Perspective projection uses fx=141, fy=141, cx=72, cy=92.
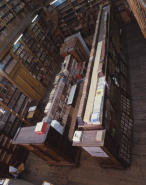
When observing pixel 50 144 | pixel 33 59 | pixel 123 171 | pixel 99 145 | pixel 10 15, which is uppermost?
pixel 10 15

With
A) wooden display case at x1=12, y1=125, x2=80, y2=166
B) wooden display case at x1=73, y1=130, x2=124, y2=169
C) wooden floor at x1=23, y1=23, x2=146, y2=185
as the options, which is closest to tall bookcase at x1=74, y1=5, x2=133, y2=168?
wooden display case at x1=73, y1=130, x2=124, y2=169

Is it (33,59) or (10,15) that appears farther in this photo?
(33,59)

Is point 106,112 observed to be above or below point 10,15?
below

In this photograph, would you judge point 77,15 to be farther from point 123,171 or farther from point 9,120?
point 123,171

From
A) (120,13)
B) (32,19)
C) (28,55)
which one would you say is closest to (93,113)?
(28,55)

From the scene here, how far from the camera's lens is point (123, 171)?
327cm

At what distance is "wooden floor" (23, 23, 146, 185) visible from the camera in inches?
126

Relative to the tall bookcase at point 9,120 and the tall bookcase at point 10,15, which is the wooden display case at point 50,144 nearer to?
the tall bookcase at point 9,120

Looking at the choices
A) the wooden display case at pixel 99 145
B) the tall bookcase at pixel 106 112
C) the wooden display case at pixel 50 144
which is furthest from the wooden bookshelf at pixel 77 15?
the wooden display case at pixel 99 145

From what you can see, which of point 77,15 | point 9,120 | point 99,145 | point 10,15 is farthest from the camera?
point 77,15

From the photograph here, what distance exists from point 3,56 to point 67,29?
15.2 ft

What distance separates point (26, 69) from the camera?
20.9 ft

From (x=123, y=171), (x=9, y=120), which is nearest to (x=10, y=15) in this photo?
(x=9, y=120)

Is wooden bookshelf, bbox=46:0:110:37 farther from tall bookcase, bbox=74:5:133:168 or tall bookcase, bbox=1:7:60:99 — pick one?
tall bookcase, bbox=74:5:133:168
